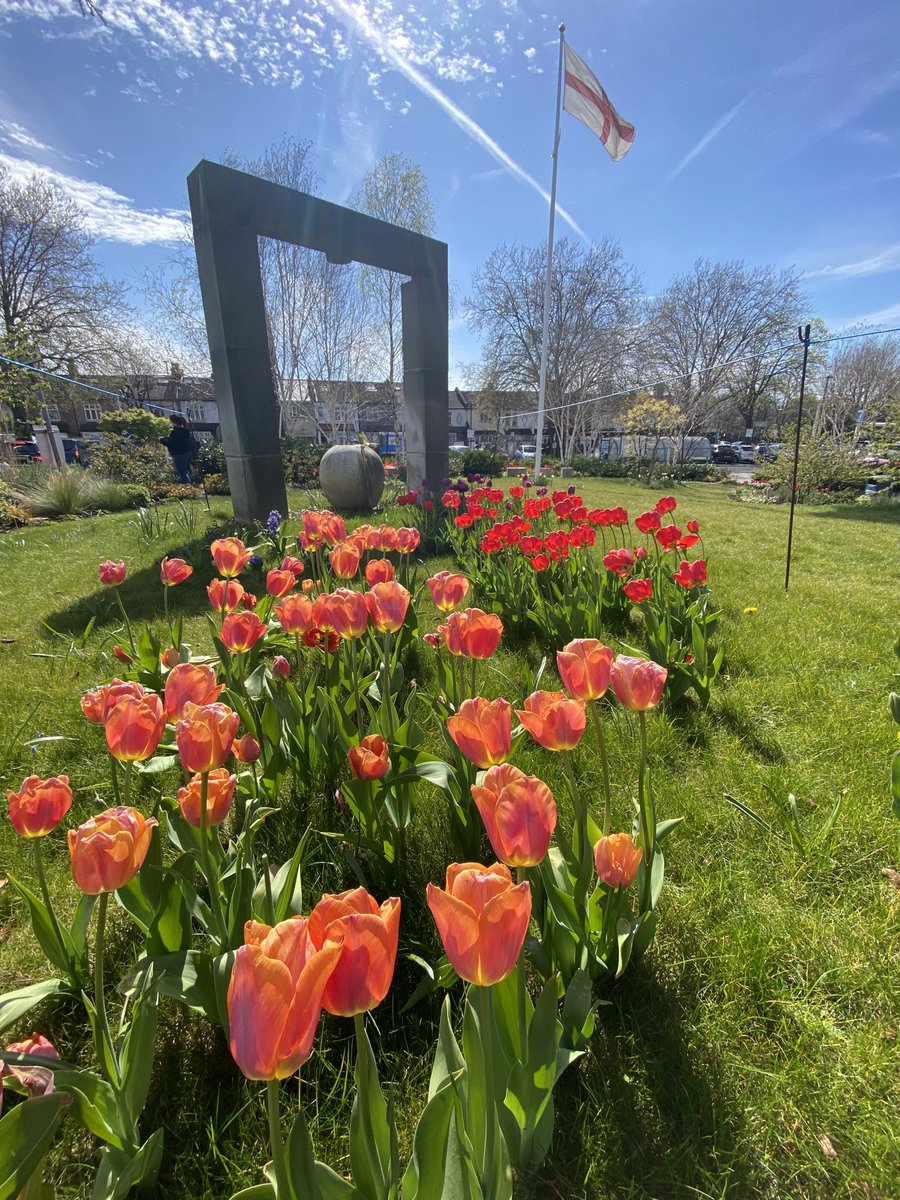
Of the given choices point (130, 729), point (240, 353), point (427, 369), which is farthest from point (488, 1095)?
point (427, 369)

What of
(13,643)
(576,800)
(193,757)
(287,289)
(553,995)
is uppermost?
(287,289)

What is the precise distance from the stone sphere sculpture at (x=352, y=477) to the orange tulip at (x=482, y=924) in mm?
8478

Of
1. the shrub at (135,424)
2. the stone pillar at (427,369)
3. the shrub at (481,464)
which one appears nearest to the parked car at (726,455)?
the shrub at (481,464)

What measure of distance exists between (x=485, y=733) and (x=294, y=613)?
3.05 ft

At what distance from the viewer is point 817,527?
829 cm

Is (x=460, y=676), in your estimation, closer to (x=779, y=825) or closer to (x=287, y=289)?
(x=779, y=825)

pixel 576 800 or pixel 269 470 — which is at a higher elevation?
pixel 269 470

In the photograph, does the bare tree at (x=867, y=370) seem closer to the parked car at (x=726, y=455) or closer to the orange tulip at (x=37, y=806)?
the parked car at (x=726, y=455)

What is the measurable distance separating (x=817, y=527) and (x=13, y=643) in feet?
32.1

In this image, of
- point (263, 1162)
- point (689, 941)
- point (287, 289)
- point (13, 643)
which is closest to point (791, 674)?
point (689, 941)

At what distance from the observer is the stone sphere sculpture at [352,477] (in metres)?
8.65

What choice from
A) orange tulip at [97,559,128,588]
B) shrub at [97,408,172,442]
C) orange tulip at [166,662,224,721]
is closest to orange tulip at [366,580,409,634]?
orange tulip at [166,662,224,721]

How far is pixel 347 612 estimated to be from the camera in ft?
5.24

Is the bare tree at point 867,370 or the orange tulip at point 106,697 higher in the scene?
the bare tree at point 867,370
